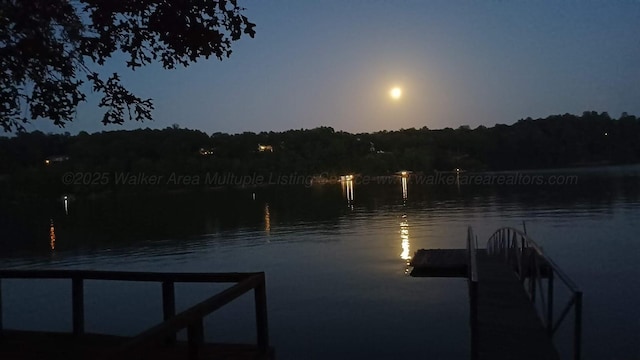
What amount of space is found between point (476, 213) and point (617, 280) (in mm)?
31028

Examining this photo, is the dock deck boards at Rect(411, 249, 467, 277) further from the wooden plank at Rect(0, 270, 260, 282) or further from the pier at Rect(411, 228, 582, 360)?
the wooden plank at Rect(0, 270, 260, 282)

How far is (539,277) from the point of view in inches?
440

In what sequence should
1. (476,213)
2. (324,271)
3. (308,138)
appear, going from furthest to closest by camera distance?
1. (308,138)
2. (476,213)
3. (324,271)

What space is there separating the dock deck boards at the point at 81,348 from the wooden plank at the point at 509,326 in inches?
191

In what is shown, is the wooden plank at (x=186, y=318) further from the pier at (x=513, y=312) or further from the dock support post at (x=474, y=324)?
the pier at (x=513, y=312)

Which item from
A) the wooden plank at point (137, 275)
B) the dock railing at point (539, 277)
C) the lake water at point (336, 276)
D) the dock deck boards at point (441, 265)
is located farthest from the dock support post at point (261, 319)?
the dock deck boards at point (441, 265)

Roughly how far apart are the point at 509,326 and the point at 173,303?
6.81 m

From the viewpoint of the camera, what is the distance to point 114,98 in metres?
6.23

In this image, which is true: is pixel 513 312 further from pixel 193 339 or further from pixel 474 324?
pixel 193 339

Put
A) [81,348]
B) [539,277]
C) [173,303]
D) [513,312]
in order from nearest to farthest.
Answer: [81,348] < [173,303] < [539,277] < [513,312]

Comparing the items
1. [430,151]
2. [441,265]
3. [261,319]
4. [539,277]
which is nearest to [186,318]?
[261,319]

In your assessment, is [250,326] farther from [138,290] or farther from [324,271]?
[324,271]

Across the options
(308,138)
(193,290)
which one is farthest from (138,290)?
(308,138)

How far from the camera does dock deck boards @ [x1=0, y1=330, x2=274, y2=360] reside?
20.5ft
